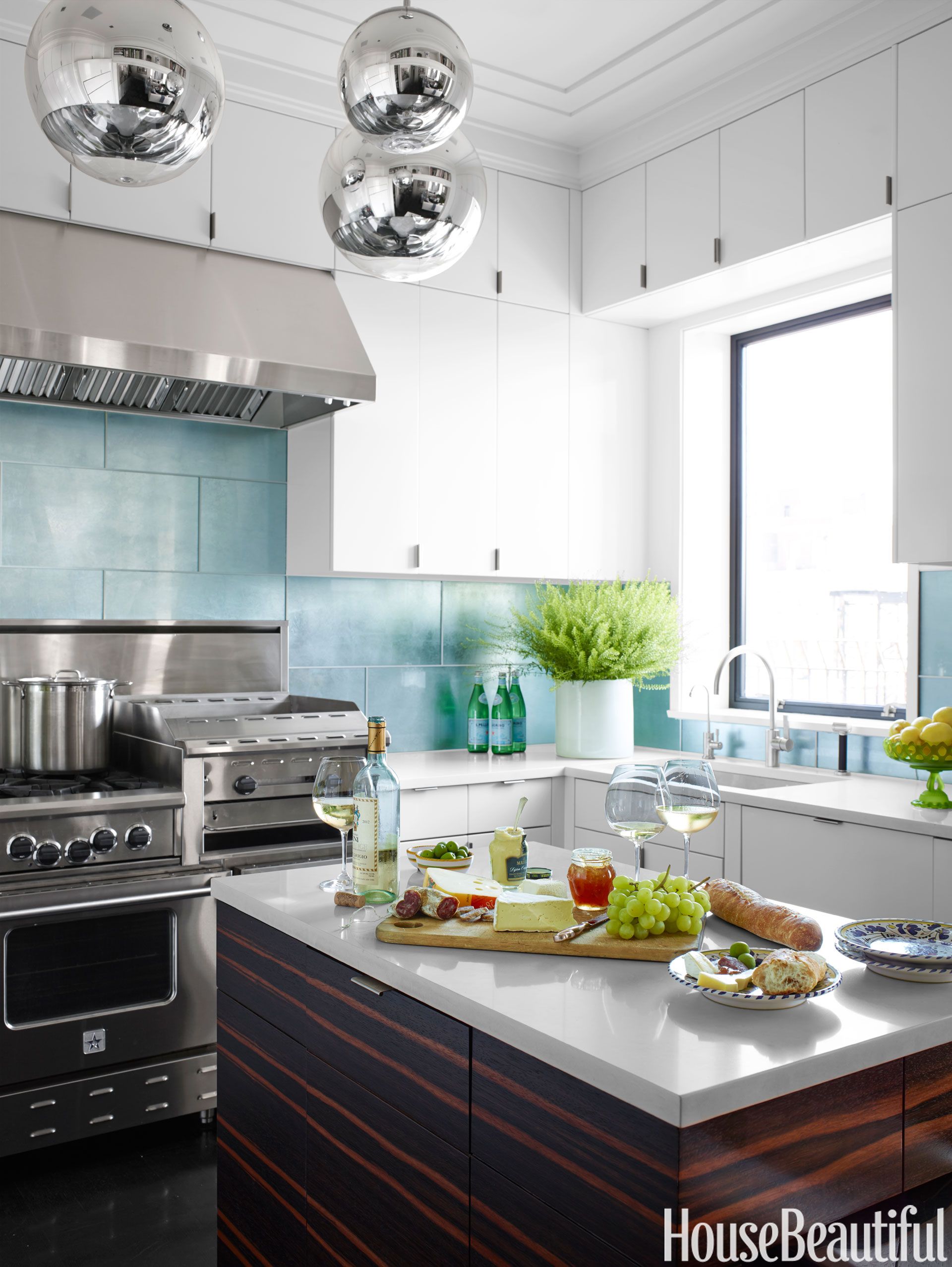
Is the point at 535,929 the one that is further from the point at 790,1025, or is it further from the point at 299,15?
the point at 299,15

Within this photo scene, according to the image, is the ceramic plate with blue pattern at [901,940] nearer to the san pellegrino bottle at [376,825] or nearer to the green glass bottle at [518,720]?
the san pellegrino bottle at [376,825]

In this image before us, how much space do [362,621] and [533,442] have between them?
866 millimetres

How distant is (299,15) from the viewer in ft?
9.94

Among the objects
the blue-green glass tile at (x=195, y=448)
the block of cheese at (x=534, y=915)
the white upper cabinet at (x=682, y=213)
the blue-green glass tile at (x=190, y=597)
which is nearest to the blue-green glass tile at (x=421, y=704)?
the blue-green glass tile at (x=190, y=597)

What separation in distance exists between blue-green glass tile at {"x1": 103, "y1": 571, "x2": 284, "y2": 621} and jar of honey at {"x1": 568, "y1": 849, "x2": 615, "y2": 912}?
2.21 metres

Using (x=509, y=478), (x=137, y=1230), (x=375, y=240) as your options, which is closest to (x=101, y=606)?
(x=509, y=478)

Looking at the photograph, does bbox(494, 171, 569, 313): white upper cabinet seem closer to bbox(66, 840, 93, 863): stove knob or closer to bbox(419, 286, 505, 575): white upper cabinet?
bbox(419, 286, 505, 575): white upper cabinet

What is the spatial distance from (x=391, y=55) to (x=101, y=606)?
2.35m

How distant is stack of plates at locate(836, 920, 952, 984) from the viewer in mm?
1304

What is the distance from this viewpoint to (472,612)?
4.09 m

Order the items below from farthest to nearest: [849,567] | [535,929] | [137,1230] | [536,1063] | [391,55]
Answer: [849,567]
[137,1230]
[535,929]
[391,55]
[536,1063]

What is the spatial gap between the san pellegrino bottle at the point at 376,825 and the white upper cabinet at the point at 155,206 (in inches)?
79.8

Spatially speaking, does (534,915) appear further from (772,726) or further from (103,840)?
(772,726)

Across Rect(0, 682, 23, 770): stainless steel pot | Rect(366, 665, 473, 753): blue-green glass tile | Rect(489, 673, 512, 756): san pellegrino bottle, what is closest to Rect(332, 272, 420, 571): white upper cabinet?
Rect(366, 665, 473, 753): blue-green glass tile
